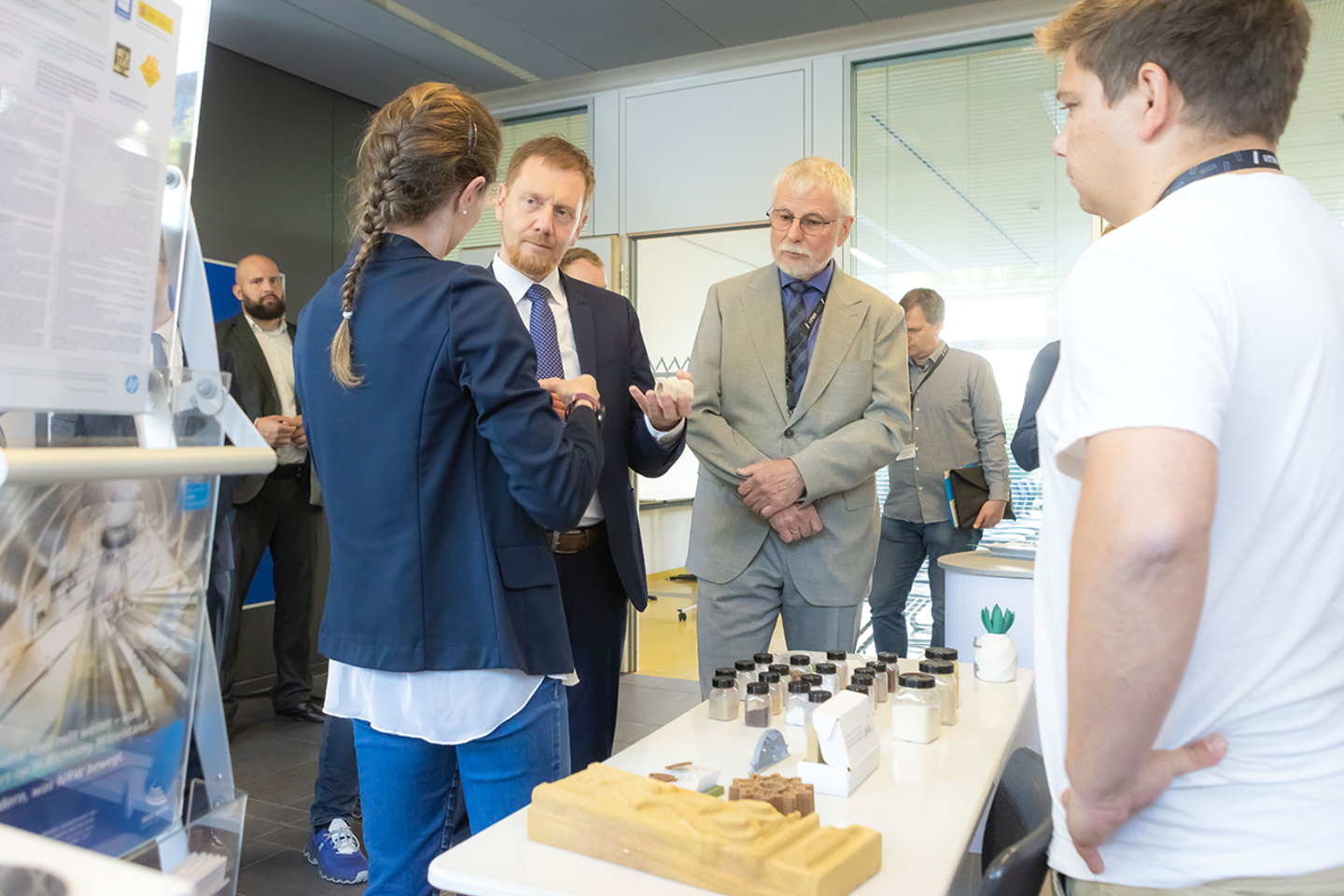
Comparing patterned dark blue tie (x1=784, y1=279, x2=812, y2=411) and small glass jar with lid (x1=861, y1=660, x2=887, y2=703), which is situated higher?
patterned dark blue tie (x1=784, y1=279, x2=812, y2=411)

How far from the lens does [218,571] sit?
4.74 ft

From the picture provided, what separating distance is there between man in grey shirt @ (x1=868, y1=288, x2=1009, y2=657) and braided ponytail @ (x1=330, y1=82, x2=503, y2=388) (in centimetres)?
299

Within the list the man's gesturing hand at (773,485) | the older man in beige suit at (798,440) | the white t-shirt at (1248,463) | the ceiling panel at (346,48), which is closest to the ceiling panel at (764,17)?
the ceiling panel at (346,48)

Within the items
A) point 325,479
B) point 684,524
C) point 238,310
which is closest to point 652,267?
point 684,524

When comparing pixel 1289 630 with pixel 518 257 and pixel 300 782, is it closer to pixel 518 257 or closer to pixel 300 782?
pixel 518 257

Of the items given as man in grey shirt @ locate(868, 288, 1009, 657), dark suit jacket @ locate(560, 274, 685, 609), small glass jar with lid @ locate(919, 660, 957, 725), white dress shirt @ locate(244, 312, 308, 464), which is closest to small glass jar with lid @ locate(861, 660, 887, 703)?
small glass jar with lid @ locate(919, 660, 957, 725)

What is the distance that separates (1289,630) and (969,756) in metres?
0.68

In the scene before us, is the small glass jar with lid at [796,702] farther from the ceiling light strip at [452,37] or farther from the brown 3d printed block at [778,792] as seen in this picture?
the ceiling light strip at [452,37]

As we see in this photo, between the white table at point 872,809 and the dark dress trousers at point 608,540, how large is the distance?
46 centimetres

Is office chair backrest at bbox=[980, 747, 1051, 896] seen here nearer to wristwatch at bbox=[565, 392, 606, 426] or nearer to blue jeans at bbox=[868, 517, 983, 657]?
wristwatch at bbox=[565, 392, 606, 426]

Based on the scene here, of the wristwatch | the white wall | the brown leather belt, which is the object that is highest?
the white wall

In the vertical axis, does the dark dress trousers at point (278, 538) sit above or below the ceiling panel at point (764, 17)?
below

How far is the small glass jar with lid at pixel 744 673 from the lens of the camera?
1.70 metres

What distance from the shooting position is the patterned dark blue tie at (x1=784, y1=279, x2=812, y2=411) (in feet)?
8.48
